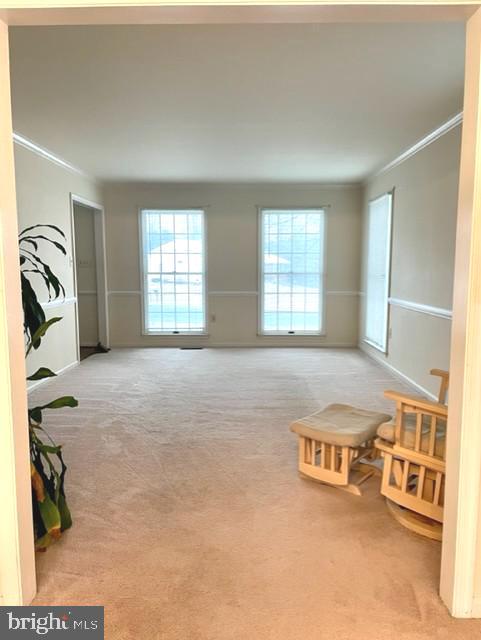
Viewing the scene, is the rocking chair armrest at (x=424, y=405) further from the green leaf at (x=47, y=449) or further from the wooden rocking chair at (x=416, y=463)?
the green leaf at (x=47, y=449)

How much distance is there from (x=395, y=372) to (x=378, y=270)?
147 centimetres

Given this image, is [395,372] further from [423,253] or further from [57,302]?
[57,302]

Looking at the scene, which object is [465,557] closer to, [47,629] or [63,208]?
[47,629]

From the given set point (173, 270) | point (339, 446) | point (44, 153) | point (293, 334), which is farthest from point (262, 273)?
point (339, 446)

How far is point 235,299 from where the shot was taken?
6.87 meters

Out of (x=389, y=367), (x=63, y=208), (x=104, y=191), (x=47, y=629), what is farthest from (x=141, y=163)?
(x=47, y=629)

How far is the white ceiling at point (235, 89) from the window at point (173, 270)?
1.80 m

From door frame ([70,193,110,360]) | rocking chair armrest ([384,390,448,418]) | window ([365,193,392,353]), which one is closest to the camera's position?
rocking chair armrest ([384,390,448,418])

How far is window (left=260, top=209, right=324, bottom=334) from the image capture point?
671cm

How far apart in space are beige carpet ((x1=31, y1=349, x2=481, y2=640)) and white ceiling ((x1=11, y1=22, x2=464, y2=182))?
2481 millimetres

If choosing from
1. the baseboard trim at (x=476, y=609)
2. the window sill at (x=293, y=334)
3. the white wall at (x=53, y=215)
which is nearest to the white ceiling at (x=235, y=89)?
the white wall at (x=53, y=215)

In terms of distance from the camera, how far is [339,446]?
95.2 inches

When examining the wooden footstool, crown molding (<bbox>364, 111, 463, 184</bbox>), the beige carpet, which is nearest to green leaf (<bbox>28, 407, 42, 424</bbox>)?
the beige carpet

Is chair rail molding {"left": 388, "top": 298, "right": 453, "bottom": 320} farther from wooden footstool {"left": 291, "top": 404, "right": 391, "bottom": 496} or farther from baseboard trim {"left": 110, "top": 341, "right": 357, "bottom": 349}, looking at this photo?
baseboard trim {"left": 110, "top": 341, "right": 357, "bottom": 349}
